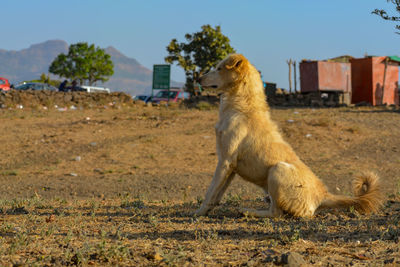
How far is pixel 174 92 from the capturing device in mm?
31859

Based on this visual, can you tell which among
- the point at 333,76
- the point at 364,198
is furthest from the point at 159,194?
the point at 333,76

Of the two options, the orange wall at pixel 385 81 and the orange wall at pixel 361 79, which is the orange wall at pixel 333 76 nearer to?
the orange wall at pixel 361 79

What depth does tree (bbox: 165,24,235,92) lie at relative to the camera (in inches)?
1698

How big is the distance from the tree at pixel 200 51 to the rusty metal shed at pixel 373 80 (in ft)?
55.4

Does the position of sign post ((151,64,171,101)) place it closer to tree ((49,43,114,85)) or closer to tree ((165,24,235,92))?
tree ((165,24,235,92))

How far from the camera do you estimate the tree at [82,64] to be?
74.2 metres

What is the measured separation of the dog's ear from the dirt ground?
167 centimetres

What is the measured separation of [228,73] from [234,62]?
0.14m

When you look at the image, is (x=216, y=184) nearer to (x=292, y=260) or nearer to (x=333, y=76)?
(x=292, y=260)

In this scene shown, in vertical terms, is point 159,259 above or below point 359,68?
below

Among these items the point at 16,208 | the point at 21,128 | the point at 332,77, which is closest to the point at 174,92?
the point at 332,77

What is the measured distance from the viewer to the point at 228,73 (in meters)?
5.12

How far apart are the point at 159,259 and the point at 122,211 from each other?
242cm

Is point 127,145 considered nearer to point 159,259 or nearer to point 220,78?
point 220,78
